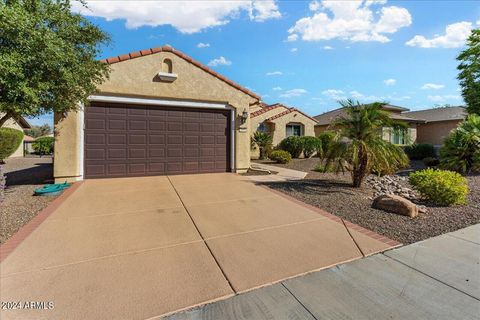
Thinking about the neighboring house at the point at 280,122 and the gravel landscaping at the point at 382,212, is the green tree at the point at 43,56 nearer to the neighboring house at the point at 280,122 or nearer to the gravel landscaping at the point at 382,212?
the gravel landscaping at the point at 382,212

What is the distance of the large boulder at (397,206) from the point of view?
4961 millimetres

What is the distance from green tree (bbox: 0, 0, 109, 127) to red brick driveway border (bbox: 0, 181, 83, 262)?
213cm

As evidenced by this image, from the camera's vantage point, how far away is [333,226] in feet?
14.8

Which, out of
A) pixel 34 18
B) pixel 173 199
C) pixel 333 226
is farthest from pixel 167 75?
pixel 333 226

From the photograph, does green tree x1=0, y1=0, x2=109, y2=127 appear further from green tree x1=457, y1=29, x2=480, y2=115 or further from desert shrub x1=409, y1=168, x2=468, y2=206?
green tree x1=457, y1=29, x2=480, y2=115

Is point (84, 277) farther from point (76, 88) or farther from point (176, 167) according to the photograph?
point (176, 167)

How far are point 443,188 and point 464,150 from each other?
7.00m

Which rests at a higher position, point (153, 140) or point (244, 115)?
point (244, 115)

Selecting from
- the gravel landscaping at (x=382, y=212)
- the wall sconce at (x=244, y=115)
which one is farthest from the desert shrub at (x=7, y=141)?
the gravel landscaping at (x=382, y=212)

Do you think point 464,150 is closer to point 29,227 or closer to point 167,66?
point 167,66

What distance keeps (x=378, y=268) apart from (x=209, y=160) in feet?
25.7

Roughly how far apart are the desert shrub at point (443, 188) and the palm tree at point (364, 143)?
107 centimetres

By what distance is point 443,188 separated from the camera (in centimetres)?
578

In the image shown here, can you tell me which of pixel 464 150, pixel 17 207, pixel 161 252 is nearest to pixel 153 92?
pixel 17 207
